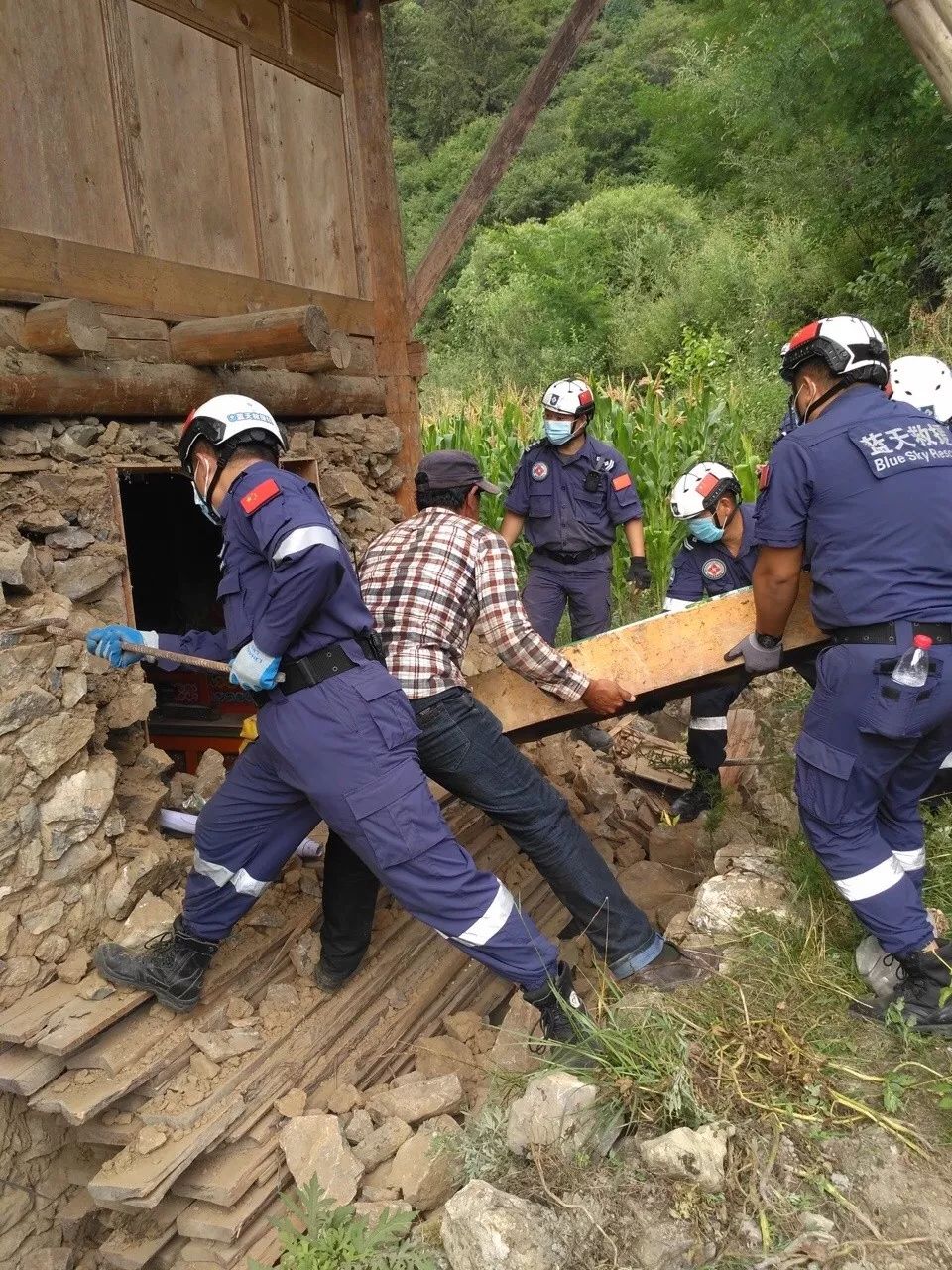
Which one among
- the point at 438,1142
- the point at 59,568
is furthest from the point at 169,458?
the point at 438,1142

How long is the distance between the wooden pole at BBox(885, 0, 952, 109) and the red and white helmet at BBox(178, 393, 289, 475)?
2.28m

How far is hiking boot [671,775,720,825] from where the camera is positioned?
17.3ft

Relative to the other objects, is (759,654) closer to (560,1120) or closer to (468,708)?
(468,708)

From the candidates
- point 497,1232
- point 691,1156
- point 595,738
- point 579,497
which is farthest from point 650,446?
point 497,1232

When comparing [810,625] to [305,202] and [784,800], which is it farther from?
[305,202]

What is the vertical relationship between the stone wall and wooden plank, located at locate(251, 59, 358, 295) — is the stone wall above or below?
below

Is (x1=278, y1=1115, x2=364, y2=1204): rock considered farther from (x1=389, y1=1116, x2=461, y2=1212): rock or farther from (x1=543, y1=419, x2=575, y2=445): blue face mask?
(x1=543, y1=419, x2=575, y2=445): blue face mask

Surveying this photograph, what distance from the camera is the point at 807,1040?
2.68 m

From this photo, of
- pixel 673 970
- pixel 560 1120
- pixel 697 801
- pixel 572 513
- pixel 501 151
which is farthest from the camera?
pixel 572 513

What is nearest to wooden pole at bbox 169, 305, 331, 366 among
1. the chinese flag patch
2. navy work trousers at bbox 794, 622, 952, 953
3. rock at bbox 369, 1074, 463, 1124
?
the chinese flag patch

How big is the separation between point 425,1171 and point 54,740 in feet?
6.57

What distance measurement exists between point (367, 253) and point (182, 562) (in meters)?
2.93

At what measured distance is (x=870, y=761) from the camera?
110 inches

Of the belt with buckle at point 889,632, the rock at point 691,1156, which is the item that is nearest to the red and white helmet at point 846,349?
the belt with buckle at point 889,632
